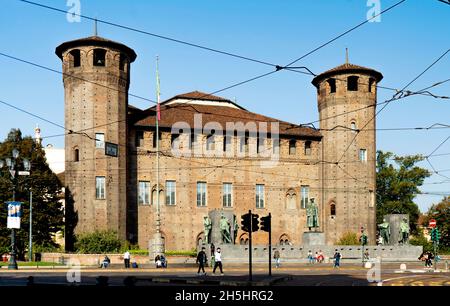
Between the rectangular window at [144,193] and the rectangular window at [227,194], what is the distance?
6.56 metres

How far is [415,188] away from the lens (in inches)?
2692

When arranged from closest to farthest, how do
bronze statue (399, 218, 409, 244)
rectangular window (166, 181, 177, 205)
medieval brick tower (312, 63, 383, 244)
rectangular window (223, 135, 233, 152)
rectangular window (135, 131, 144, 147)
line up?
bronze statue (399, 218, 409, 244) → rectangular window (135, 131, 144, 147) → rectangular window (166, 181, 177, 205) → medieval brick tower (312, 63, 383, 244) → rectangular window (223, 135, 233, 152)

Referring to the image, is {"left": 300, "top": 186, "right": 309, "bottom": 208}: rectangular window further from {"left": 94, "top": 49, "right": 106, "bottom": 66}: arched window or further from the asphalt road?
the asphalt road

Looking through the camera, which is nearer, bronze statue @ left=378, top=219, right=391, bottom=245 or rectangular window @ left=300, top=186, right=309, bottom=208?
bronze statue @ left=378, top=219, right=391, bottom=245

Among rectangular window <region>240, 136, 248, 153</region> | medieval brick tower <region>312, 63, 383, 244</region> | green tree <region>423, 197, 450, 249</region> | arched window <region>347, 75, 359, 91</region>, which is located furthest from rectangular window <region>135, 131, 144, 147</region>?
green tree <region>423, 197, 450, 249</region>

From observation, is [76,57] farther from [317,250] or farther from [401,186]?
[401,186]

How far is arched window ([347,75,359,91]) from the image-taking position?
55.5 m

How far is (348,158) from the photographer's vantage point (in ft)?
179

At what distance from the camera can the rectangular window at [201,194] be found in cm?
5344

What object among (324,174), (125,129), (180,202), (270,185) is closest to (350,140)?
(324,174)

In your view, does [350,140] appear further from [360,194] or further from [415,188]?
[415,188]

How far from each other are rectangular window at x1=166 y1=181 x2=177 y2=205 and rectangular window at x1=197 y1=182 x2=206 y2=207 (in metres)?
2.14

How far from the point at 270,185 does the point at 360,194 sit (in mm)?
7588

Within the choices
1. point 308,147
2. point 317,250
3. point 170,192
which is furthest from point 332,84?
point 317,250
